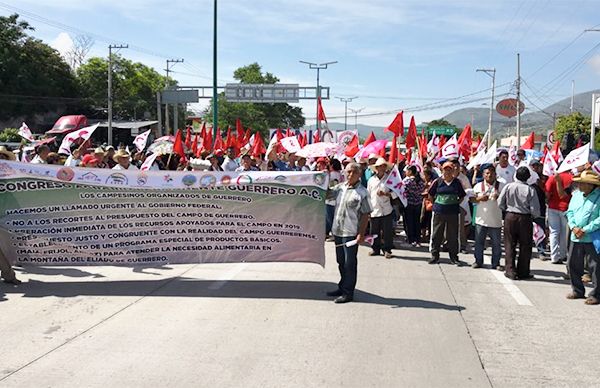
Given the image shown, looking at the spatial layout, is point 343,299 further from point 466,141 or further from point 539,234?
point 466,141

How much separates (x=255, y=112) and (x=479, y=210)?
7620 centimetres

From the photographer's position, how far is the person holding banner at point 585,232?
6828 mm

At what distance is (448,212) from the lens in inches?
362

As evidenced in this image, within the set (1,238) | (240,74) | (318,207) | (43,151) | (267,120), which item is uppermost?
(240,74)

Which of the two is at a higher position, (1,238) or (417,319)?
(1,238)

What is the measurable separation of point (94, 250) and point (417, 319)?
4271 millimetres

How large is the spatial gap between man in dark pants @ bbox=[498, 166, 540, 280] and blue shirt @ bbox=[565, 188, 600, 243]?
862mm

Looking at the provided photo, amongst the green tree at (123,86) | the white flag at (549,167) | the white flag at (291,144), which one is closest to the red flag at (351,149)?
the white flag at (291,144)

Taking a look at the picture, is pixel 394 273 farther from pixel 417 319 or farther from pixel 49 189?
pixel 49 189

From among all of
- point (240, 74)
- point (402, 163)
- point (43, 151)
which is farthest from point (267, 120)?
point (43, 151)

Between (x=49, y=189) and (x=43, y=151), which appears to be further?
(x=43, y=151)

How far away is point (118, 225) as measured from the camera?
24.4 feet

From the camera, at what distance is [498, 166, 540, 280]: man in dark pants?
8023mm

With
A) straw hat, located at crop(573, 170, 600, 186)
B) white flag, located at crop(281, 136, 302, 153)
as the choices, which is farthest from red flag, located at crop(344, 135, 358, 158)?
straw hat, located at crop(573, 170, 600, 186)
